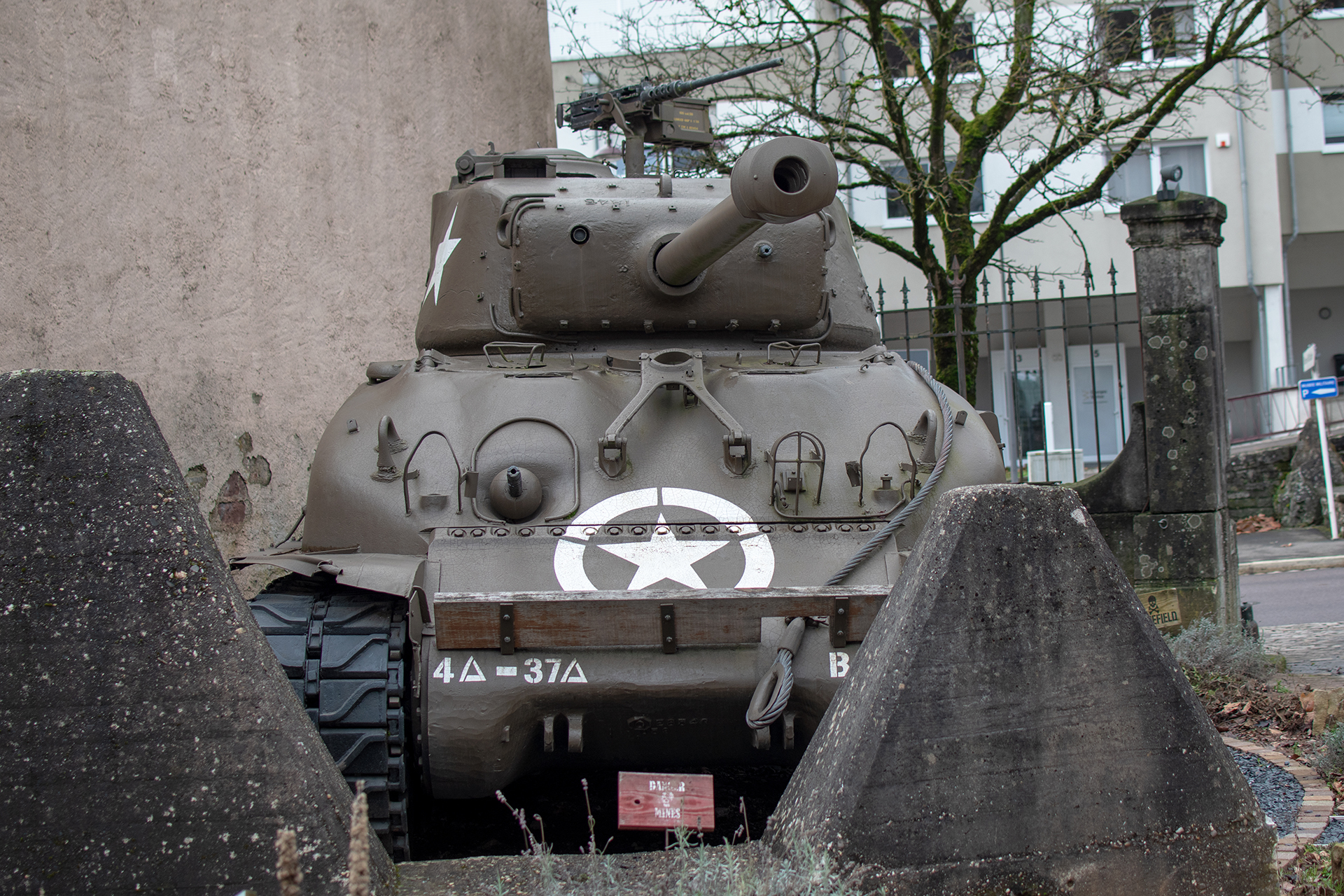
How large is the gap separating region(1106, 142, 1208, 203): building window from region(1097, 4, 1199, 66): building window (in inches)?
349

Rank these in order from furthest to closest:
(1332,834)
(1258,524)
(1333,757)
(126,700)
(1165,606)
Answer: (1258,524) → (1165,606) → (1333,757) → (1332,834) → (126,700)

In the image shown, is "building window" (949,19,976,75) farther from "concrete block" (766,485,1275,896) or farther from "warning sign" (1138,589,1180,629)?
"concrete block" (766,485,1275,896)

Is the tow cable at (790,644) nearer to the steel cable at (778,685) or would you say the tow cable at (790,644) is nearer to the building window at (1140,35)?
the steel cable at (778,685)

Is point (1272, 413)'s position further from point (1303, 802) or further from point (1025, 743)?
point (1025, 743)

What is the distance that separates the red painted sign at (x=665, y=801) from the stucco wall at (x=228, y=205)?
5.34 m

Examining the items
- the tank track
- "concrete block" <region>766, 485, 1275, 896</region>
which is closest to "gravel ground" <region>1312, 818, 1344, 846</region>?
→ "concrete block" <region>766, 485, 1275, 896</region>

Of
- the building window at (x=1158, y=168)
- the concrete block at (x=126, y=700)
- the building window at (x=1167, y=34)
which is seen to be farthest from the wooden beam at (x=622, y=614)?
the building window at (x=1158, y=168)

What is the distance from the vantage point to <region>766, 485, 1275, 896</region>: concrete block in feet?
8.92

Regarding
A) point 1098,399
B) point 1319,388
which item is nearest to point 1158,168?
point 1098,399

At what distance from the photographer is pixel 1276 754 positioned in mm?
5250

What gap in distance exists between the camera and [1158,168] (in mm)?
18609

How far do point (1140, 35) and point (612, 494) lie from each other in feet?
22.8

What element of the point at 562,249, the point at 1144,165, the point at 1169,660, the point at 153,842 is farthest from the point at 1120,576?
the point at 1144,165

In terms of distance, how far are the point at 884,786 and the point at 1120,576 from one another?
2.45 ft
